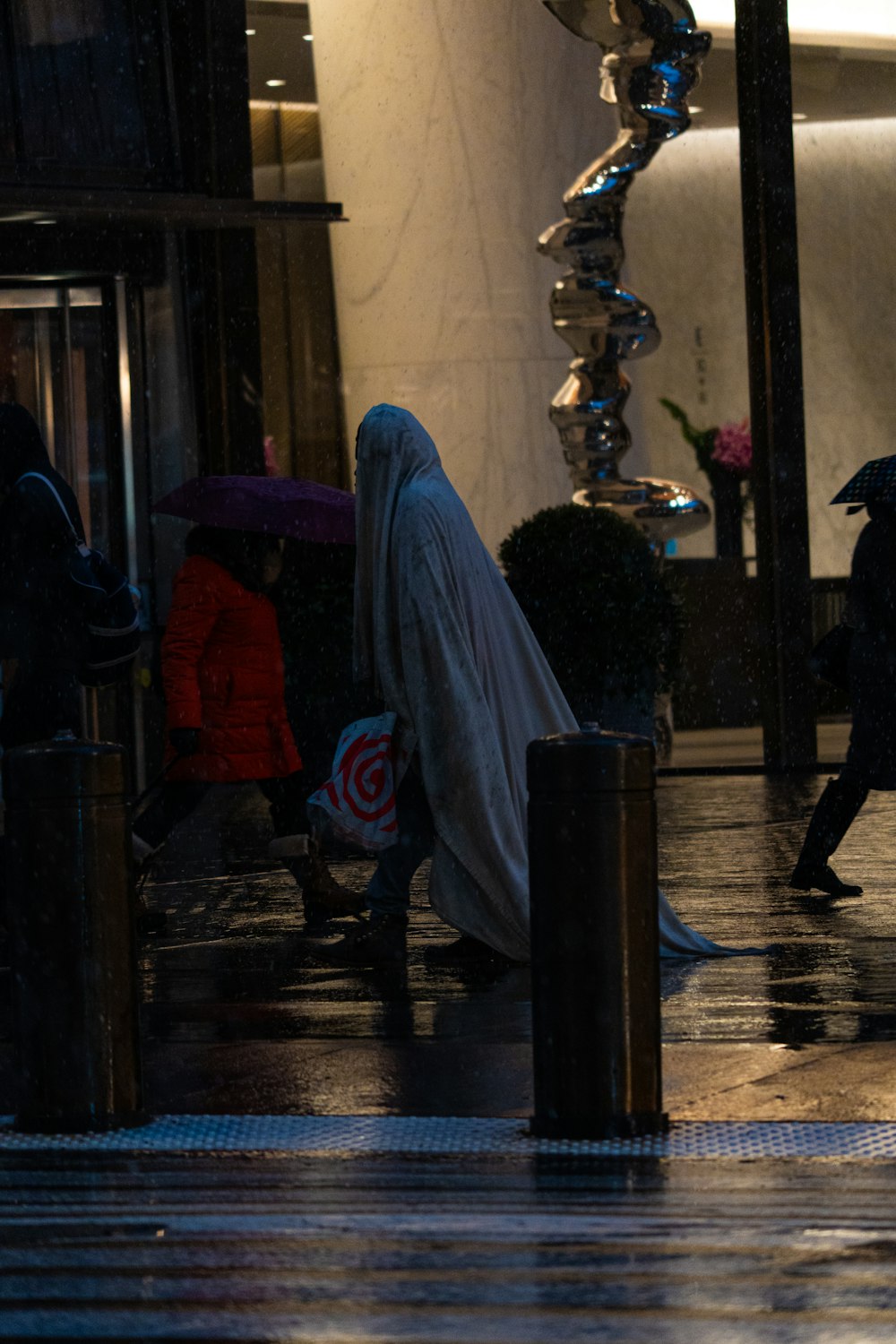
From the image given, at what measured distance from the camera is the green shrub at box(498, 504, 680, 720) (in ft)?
35.3

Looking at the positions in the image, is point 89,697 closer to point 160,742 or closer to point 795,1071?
point 160,742

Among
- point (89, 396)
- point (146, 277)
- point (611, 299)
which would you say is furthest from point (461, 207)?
point (89, 396)

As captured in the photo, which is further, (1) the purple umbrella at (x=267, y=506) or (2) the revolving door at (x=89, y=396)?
(2) the revolving door at (x=89, y=396)

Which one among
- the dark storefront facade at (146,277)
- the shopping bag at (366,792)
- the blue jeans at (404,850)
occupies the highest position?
the dark storefront facade at (146,277)

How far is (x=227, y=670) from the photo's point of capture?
8891mm

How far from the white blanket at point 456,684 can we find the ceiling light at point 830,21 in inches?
333

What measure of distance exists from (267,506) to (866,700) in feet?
8.95

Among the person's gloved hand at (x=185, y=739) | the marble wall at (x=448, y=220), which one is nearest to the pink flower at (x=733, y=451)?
the marble wall at (x=448, y=220)

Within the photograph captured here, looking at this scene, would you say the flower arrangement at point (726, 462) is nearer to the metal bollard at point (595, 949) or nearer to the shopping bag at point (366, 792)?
the shopping bag at point (366, 792)

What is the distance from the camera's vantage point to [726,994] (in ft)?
21.6

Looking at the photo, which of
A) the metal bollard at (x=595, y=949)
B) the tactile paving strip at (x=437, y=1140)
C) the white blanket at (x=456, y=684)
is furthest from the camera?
the white blanket at (x=456, y=684)

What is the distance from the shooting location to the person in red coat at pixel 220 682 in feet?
28.5

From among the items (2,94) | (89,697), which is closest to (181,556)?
(89,697)

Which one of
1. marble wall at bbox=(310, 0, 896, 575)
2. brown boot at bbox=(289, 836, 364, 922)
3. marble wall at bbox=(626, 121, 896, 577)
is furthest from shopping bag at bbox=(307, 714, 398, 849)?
marble wall at bbox=(626, 121, 896, 577)
